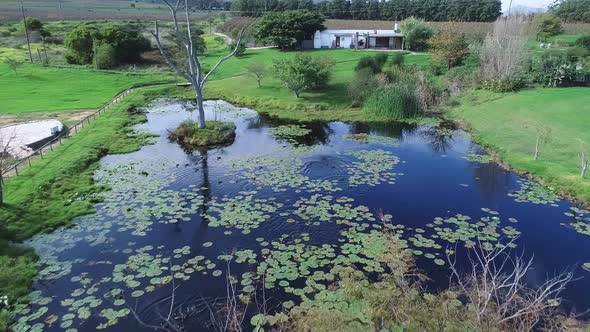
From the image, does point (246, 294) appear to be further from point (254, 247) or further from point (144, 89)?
point (144, 89)

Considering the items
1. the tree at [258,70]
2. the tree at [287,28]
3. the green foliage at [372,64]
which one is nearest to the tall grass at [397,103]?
the green foliage at [372,64]

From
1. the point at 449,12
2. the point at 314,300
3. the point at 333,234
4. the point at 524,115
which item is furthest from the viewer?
the point at 449,12

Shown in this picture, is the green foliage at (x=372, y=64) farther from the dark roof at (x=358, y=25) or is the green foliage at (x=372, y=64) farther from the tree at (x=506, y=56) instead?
the dark roof at (x=358, y=25)

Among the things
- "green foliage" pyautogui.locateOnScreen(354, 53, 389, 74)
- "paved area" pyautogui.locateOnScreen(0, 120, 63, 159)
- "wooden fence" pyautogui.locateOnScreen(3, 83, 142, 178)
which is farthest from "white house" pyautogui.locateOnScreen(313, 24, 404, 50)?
"paved area" pyautogui.locateOnScreen(0, 120, 63, 159)

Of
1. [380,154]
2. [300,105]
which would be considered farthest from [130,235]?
[300,105]

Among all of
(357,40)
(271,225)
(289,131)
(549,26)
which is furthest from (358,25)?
(271,225)

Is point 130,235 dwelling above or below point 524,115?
below

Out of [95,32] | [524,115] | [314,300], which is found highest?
[95,32]

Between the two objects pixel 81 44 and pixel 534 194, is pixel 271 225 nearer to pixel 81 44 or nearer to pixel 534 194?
pixel 534 194
